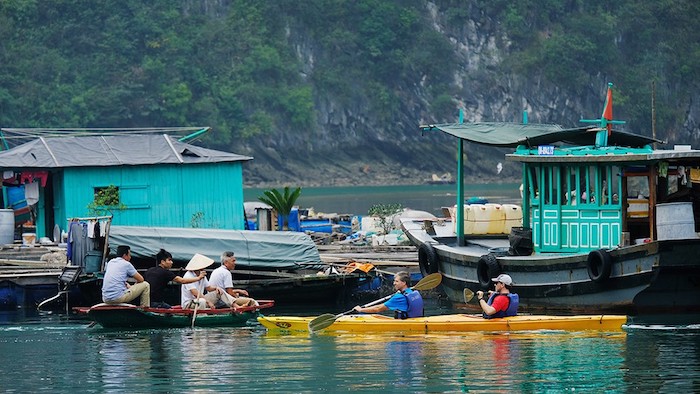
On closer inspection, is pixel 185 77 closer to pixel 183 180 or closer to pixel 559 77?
pixel 559 77

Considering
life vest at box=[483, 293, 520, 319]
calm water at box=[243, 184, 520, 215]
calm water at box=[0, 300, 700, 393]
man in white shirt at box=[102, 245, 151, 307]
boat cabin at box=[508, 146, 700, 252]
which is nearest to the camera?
calm water at box=[0, 300, 700, 393]

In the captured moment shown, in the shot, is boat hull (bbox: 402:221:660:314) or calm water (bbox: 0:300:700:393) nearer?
calm water (bbox: 0:300:700:393)

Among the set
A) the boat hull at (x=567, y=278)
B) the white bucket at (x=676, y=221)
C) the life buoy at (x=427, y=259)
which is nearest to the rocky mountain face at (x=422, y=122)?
the life buoy at (x=427, y=259)

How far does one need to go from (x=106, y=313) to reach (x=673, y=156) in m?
9.81

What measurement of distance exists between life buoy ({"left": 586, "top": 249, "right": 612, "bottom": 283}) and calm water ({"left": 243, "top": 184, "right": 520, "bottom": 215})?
35.2 metres

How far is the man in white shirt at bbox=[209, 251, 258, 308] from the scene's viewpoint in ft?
81.6

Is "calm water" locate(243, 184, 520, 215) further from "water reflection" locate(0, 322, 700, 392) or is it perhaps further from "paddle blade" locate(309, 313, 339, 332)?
"water reflection" locate(0, 322, 700, 392)

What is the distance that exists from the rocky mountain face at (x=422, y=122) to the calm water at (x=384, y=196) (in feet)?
16.9

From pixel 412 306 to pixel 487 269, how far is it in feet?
12.3

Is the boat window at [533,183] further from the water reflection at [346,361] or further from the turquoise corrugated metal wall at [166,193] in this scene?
the turquoise corrugated metal wall at [166,193]

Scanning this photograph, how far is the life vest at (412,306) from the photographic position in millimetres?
23203

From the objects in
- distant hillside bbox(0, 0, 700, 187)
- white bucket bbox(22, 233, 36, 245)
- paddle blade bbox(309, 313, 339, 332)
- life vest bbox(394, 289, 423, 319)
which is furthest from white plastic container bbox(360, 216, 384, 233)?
distant hillside bbox(0, 0, 700, 187)

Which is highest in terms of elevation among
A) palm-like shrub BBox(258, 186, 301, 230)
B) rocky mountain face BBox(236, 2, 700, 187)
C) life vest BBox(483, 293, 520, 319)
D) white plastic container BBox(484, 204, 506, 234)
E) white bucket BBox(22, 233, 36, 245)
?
rocky mountain face BBox(236, 2, 700, 187)

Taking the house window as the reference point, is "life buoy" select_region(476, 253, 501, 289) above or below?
below
